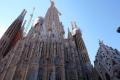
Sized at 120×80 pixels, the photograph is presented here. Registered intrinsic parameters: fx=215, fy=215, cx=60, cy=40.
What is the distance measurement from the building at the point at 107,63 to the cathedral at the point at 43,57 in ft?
2.96

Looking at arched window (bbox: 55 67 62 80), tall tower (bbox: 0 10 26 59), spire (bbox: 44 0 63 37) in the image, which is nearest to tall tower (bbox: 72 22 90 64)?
spire (bbox: 44 0 63 37)

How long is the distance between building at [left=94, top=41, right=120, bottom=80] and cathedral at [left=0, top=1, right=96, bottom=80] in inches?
35.5

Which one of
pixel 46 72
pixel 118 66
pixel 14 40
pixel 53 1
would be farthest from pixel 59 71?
pixel 53 1

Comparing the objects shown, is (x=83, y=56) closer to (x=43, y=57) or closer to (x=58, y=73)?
(x=43, y=57)

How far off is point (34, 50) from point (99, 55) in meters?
7.01

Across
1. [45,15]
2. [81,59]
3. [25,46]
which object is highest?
[45,15]

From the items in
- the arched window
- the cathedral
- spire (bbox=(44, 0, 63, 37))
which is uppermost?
spire (bbox=(44, 0, 63, 37))

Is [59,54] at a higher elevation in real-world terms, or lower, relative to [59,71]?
higher

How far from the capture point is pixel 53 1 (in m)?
44.8

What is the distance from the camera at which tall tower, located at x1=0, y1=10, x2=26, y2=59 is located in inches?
949

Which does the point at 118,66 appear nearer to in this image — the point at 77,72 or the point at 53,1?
the point at 77,72

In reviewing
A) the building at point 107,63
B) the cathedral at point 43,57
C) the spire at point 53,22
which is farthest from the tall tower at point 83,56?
the spire at point 53,22

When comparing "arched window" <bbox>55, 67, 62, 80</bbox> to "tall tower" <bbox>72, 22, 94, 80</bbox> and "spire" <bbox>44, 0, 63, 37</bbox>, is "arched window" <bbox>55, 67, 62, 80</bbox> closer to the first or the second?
"tall tower" <bbox>72, 22, 94, 80</bbox>

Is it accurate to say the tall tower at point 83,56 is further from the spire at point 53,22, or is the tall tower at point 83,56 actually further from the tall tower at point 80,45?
the spire at point 53,22
